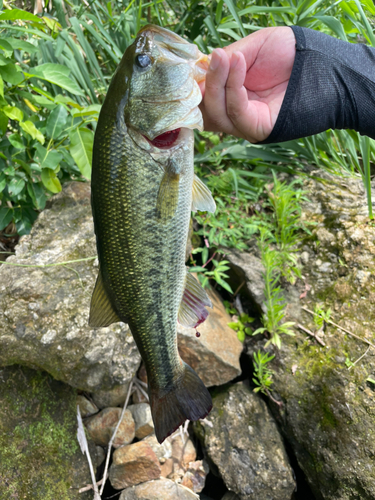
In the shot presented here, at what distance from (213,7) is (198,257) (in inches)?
92.5

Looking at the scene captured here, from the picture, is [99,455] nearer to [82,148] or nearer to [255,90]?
[82,148]

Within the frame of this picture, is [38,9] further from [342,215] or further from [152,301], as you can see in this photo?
[342,215]

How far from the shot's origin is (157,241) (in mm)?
1322

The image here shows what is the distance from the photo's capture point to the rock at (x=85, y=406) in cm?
250

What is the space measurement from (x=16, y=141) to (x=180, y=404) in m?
1.81

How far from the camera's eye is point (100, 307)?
4.61ft

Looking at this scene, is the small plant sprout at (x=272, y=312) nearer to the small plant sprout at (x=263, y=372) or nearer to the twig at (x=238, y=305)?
the small plant sprout at (x=263, y=372)

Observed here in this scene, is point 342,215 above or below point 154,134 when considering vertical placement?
below

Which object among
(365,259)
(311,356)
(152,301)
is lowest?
(311,356)

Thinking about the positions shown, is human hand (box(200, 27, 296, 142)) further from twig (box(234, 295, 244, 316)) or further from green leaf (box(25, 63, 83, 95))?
twig (box(234, 295, 244, 316))

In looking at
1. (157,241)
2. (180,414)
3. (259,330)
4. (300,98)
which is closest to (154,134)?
(157,241)

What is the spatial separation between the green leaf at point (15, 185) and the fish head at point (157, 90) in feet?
3.98

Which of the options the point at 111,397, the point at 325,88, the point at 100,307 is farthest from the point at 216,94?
the point at 111,397

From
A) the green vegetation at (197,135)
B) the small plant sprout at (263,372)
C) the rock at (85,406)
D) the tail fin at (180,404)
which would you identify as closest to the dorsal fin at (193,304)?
the tail fin at (180,404)
